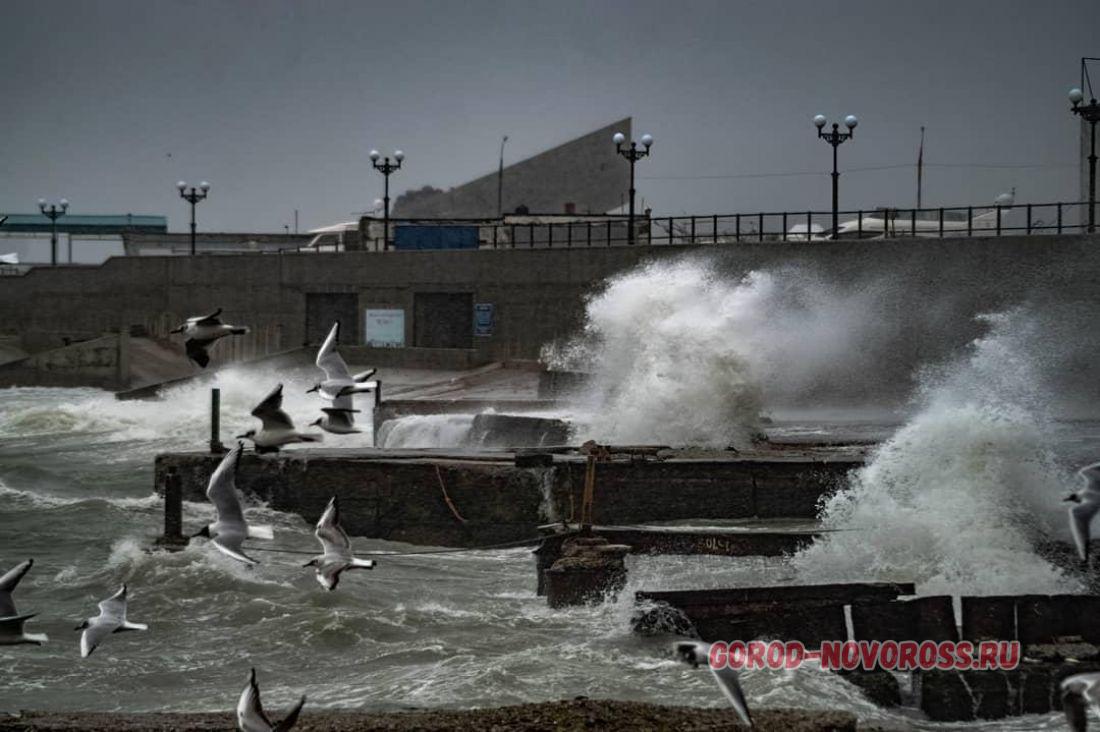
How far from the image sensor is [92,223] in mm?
73750

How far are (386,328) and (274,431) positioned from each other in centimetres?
3272

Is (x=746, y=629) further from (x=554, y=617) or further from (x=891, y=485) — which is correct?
(x=891, y=485)

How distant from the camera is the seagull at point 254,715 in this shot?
6656 millimetres

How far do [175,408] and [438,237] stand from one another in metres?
13.1

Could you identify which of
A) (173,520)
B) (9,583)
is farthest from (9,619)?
(173,520)

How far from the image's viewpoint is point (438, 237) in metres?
43.9

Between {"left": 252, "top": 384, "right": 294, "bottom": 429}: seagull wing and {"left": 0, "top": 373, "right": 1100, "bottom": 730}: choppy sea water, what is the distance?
286 centimetres

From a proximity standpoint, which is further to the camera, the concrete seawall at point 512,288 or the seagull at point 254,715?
the concrete seawall at point 512,288

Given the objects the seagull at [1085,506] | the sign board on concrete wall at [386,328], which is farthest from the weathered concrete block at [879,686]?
the sign board on concrete wall at [386,328]

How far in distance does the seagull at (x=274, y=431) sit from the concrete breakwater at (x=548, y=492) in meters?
9.01

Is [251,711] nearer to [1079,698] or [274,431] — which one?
[274,431]

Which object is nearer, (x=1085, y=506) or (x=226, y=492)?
(x=226, y=492)

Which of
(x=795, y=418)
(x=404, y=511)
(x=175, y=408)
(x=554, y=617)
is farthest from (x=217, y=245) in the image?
(x=554, y=617)

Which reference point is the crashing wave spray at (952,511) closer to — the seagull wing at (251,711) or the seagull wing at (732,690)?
the seagull wing at (732,690)
